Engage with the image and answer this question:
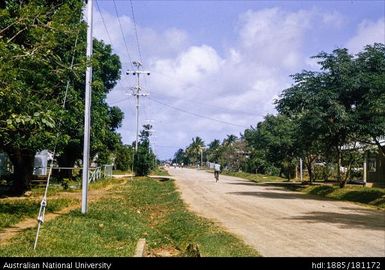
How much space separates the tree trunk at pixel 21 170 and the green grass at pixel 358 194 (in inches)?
705

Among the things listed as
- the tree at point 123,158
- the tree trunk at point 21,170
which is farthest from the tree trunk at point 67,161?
the tree at point 123,158

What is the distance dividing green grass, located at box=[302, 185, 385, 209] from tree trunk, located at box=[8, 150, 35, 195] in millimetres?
17908

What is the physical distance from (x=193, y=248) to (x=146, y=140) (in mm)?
54175

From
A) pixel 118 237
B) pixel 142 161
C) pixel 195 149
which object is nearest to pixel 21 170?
pixel 118 237

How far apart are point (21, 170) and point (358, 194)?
19.1 metres

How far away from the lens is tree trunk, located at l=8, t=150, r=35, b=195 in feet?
92.3

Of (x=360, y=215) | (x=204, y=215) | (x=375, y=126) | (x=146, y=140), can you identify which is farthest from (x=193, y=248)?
(x=146, y=140)

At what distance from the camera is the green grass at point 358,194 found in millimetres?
26167

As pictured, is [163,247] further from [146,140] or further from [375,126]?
[146,140]

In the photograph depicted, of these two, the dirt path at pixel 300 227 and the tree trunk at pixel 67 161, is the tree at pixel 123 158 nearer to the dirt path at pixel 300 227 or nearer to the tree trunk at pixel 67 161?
the tree trunk at pixel 67 161

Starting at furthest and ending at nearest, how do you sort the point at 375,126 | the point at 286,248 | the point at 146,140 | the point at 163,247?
the point at 146,140 → the point at 375,126 → the point at 163,247 → the point at 286,248

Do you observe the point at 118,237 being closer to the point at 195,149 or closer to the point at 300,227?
the point at 300,227

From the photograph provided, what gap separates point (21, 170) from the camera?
2903 centimetres
